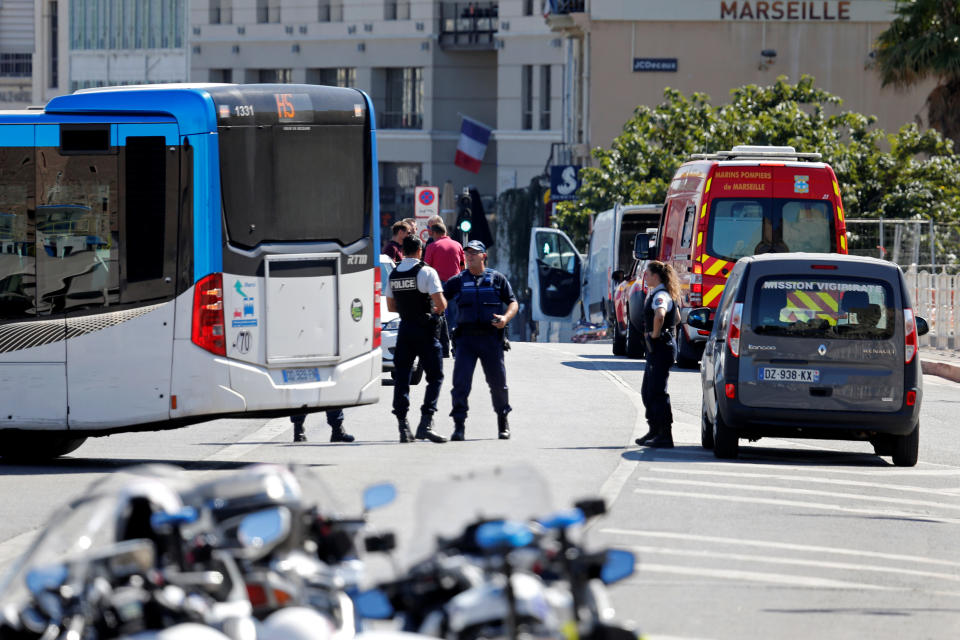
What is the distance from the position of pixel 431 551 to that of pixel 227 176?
9.58 meters

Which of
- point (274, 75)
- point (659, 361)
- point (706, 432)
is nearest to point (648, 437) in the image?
point (706, 432)

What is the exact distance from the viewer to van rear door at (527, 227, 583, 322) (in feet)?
126

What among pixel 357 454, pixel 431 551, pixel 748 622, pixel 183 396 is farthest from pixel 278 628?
pixel 357 454

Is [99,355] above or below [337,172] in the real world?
below

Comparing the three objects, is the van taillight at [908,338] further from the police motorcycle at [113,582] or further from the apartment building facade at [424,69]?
the apartment building facade at [424,69]

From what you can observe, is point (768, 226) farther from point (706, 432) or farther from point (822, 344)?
point (822, 344)

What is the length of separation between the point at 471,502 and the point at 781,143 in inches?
1684

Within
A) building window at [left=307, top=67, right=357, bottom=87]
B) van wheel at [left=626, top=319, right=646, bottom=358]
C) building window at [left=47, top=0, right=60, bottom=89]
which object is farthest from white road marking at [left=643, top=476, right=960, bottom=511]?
building window at [left=47, top=0, right=60, bottom=89]

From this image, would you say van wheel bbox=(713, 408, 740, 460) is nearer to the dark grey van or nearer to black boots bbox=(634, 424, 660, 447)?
the dark grey van

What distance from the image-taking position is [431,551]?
14.8 ft

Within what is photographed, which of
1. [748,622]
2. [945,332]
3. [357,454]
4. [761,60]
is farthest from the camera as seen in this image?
[761,60]

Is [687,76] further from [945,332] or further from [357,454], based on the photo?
[357,454]

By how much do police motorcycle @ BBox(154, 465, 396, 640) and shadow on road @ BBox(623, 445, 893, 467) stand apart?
397 inches

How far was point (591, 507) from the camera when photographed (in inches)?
175
